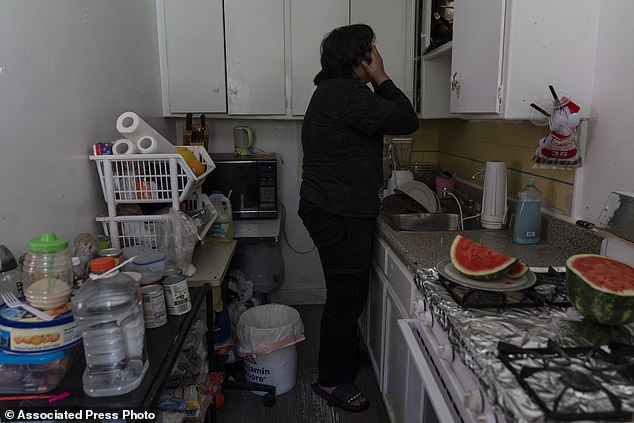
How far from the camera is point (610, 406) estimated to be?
70cm

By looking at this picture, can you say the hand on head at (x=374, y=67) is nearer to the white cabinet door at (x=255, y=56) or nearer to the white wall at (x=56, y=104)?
the white cabinet door at (x=255, y=56)

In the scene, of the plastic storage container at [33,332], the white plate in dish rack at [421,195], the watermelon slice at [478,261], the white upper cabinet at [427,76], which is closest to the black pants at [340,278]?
the white plate in dish rack at [421,195]

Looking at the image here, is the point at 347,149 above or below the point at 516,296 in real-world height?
above

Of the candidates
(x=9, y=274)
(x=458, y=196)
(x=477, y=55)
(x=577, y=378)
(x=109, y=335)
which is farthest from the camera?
(x=458, y=196)

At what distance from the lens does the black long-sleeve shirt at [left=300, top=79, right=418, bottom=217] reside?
1816 millimetres

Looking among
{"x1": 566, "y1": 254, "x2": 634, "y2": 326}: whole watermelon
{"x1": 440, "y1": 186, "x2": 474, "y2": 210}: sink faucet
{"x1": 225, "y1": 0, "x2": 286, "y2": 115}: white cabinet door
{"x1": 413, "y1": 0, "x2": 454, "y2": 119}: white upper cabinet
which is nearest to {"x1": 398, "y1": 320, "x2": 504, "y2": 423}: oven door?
{"x1": 566, "y1": 254, "x2": 634, "y2": 326}: whole watermelon

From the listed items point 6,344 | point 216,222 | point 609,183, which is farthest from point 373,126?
point 6,344

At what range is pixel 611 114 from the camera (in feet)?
4.65

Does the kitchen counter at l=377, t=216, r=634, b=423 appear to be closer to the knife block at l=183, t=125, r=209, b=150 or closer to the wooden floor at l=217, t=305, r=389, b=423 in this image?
the wooden floor at l=217, t=305, r=389, b=423

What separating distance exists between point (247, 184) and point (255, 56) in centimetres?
73

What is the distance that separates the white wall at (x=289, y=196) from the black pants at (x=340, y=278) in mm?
1093

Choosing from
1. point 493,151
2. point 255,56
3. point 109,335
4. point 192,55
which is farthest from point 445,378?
point 192,55

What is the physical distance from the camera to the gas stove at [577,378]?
0.69 m

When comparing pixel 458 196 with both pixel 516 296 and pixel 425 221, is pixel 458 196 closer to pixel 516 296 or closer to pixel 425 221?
pixel 425 221
